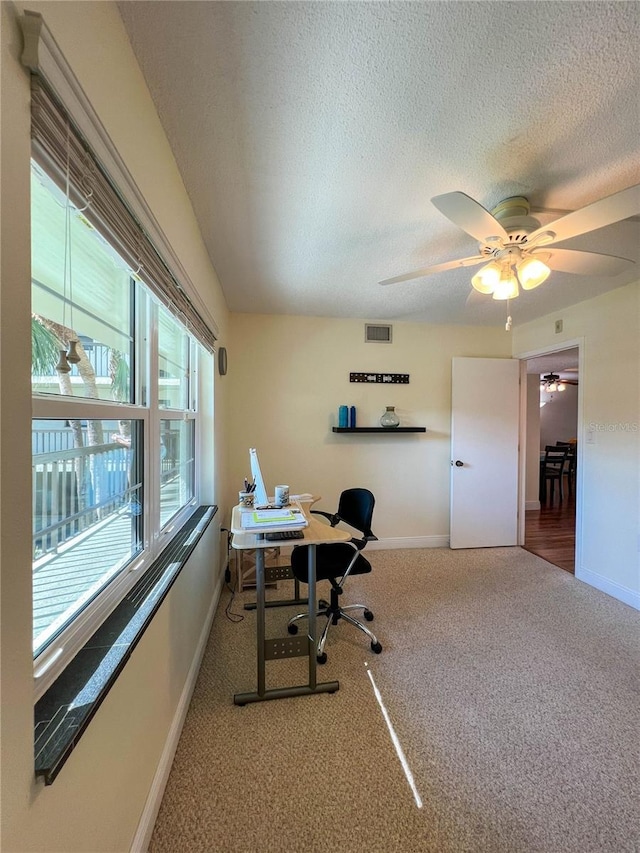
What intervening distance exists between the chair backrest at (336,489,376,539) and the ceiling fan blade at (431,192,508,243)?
1.63m

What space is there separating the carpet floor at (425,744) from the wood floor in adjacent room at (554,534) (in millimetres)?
1055

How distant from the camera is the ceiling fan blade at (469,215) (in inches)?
48.1

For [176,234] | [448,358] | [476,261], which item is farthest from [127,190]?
[448,358]

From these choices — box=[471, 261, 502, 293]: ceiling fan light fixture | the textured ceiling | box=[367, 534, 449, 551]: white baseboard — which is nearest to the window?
the textured ceiling

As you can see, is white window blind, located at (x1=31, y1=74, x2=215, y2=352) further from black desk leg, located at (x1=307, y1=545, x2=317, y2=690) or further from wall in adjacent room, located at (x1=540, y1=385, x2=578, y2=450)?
wall in adjacent room, located at (x1=540, y1=385, x2=578, y2=450)

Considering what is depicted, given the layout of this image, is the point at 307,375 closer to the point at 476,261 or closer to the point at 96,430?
the point at 476,261

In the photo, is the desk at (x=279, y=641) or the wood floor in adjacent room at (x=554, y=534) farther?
the wood floor in adjacent room at (x=554, y=534)

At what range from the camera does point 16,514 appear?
546 mm

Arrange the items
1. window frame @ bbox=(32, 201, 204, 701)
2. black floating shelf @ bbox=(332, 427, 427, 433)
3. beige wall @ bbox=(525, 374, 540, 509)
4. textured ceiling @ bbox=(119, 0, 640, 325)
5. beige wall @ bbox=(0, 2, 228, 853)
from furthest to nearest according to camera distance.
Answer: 1. beige wall @ bbox=(525, 374, 540, 509)
2. black floating shelf @ bbox=(332, 427, 427, 433)
3. textured ceiling @ bbox=(119, 0, 640, 325)
4. window frame @ bbox=(32, 201, 204, 701)
5. beige wall @ bbox=(0, 2, 228, 853)

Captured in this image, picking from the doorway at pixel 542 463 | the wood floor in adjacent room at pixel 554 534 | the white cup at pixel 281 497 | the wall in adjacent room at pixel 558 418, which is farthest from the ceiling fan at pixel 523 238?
the wall in adjacent room at pixel 558 418

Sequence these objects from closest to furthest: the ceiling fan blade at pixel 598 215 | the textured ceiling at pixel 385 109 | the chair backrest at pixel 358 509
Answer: the textured ceiling at pixel 385 109
the ceiling fan blade at pixel 598 215
the chair backrest at pixel 358 509

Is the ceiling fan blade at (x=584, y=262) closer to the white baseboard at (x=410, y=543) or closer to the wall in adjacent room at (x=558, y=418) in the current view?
the white baseboard at (x=410, y=543)

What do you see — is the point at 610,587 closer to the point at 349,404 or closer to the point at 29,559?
the point at 349,404

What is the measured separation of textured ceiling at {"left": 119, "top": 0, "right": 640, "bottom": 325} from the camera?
0.90 m
